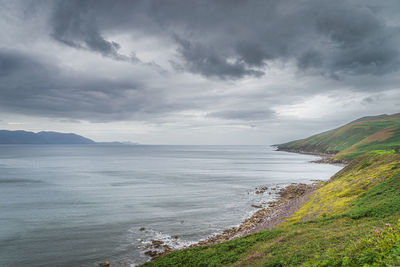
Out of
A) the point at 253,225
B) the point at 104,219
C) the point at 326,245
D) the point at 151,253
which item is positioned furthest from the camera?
the point at 104,219

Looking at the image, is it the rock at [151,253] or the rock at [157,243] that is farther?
the rock at [157,243]

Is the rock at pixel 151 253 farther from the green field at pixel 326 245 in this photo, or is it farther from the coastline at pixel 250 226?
the green field at pixel 326 245

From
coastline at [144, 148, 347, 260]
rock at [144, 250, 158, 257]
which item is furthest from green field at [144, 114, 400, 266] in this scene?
rock at [144, 250, 158, 257]

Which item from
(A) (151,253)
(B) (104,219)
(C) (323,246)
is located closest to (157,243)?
(A) (151,253)

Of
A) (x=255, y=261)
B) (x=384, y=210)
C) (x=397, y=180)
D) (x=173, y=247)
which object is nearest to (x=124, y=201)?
(x=173, y=247)

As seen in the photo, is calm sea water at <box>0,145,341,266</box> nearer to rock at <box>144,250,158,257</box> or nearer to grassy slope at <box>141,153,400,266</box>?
rock at <box>144,250,158,257</box>

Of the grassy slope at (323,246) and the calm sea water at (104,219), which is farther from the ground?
the grassy slope at (323,246)

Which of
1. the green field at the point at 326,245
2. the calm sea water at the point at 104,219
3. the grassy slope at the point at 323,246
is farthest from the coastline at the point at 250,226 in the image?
the grassy slope at the point at 323,246

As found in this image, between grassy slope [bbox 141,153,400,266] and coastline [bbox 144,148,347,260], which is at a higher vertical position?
grassy slope [bbox 141,153,400,266]

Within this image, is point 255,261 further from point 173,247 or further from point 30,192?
point 30,192

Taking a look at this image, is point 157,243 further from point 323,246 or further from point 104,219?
point 323,246

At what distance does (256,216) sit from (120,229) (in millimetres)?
28128

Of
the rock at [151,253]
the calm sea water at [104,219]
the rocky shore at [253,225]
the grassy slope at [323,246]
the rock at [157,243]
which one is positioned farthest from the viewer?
the rock at [157,243]

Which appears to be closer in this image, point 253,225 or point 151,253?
point 151,253
